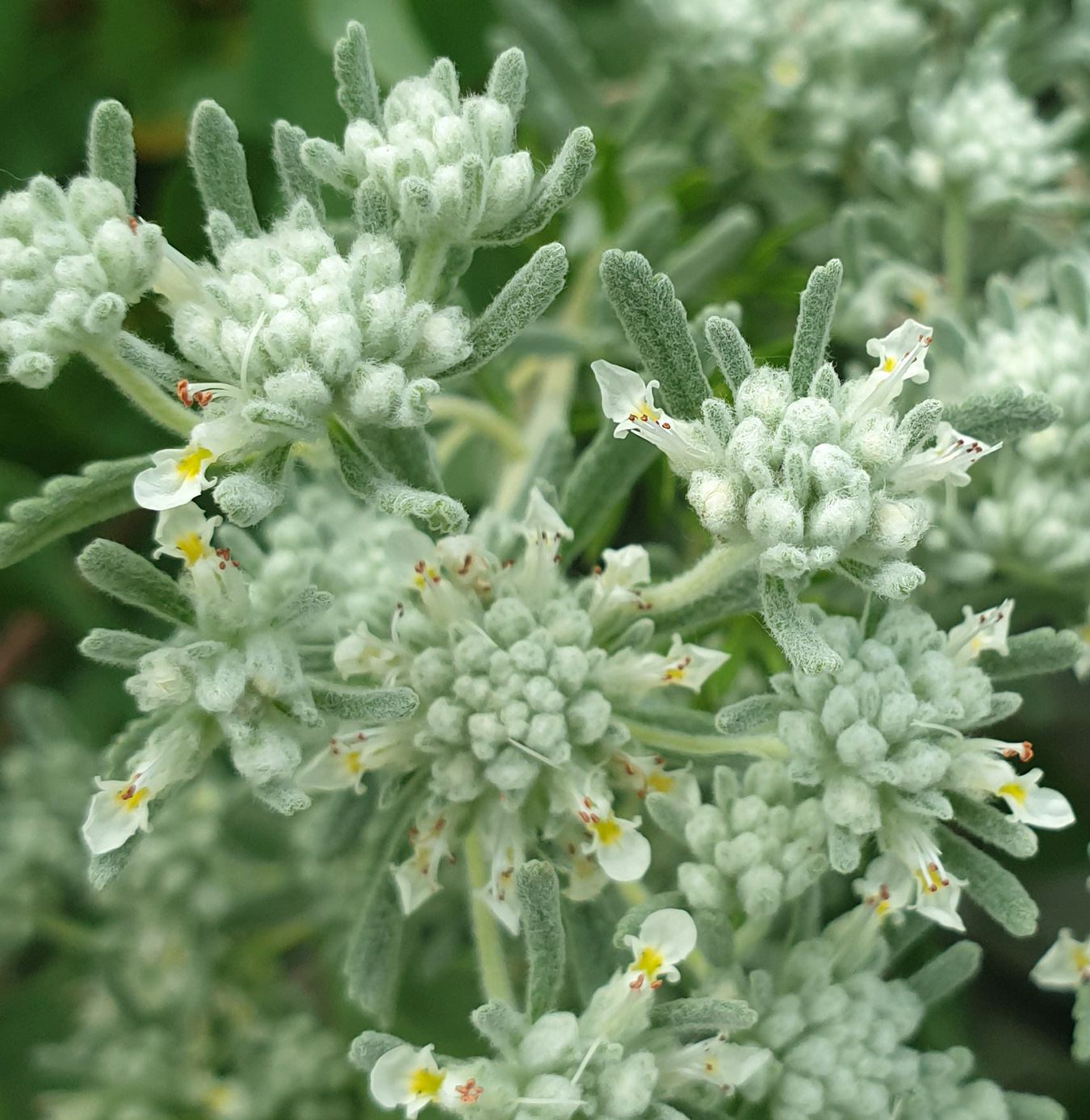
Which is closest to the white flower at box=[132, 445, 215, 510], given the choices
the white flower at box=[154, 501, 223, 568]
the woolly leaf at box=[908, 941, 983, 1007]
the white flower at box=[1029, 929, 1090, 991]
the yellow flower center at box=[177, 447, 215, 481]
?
the yellow flower center at box=[177, 447, 215, 481]

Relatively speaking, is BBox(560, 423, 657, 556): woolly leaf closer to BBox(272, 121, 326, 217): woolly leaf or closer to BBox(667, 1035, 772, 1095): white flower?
BBox(272, 121, 326, 217): woolly leaf

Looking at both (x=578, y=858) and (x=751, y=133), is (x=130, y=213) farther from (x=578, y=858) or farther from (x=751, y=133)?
(x=751, y=133)

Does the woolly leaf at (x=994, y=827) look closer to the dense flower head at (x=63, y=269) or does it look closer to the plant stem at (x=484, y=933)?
the plant stem at (x=484, y=933)

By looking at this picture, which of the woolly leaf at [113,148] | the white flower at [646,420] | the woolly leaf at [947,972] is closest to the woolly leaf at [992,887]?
the woolly leaf at [947,972]

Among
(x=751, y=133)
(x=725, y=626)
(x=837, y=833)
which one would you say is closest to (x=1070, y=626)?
(x=725, y=626)

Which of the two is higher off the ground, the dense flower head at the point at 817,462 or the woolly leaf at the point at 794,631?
the dense flower head at the point at 817,462
